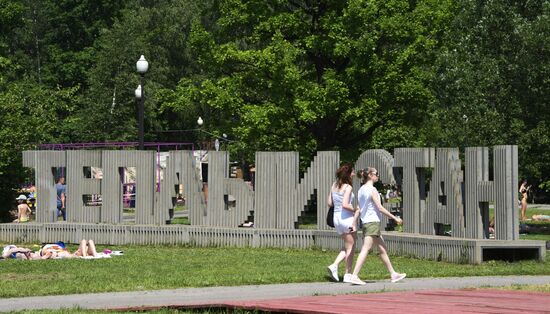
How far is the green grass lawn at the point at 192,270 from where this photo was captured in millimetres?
18609

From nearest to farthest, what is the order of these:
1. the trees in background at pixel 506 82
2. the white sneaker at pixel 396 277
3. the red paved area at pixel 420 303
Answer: the red paved area at pixel 420 303
the white sneaker at pixel 396 277
the trees in background at pixel 506 82

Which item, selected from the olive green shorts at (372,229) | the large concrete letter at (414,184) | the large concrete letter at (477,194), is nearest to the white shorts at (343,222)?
the olive green shorts at (372,229)

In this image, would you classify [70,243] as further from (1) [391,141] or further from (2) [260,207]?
(1) [391,141]

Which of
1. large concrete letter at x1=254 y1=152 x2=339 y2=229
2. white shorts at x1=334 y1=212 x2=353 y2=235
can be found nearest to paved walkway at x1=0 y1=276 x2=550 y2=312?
white shorts at x1=334 y1=212 x2=353 y2=235

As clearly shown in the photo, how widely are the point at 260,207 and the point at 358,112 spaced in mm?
13222

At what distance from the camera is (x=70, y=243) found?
100.0 feet

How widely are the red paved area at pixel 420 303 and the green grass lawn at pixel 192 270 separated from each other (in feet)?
13.2

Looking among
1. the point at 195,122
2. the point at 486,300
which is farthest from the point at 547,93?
the point at 195,122

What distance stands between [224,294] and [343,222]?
10.3 feet

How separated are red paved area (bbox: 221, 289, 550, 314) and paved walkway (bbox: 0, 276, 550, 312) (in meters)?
0.62

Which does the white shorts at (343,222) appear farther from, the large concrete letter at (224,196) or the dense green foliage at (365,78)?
the dense green foliage at (365,78)

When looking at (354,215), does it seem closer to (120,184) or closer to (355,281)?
(355,281)

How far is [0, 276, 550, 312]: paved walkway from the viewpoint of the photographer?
52.2 feet

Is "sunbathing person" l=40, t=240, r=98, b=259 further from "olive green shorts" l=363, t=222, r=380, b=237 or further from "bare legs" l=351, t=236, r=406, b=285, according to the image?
"bare legs" l=351, t=236, r=406, b=285
